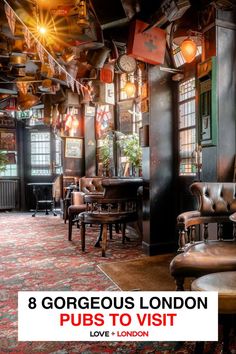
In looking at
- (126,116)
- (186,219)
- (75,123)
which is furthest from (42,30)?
(75,123)

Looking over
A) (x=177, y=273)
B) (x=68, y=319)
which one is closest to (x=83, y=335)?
(x=68, y=319)

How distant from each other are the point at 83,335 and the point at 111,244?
357 centimetres

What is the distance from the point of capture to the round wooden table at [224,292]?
161 centimetres

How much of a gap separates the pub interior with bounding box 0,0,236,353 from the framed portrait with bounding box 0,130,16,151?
13.8 feet

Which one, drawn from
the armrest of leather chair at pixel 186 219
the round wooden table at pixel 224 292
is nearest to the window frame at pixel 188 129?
the armrest of leather chair at pixel 186 219

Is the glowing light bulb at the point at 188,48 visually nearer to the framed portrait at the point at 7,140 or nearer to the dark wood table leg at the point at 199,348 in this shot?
the dark wood table leg at the point at 199,348

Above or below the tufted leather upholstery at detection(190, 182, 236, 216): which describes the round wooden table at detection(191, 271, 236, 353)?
below

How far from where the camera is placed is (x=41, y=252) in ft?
16.3

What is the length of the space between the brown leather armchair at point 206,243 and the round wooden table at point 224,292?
35 cm

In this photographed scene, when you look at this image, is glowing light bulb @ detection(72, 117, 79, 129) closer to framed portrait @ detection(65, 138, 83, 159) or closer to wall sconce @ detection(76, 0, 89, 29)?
framed portrait @ detection(65, 138, 83, 159)

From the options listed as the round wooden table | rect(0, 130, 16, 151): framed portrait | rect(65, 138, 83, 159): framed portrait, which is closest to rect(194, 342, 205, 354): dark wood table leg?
the round wooden table

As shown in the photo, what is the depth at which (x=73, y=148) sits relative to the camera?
9.11 meters

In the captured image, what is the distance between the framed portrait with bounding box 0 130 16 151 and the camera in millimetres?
11688

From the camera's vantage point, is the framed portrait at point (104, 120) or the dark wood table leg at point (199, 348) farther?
the framed portrait at point (104, 120)
